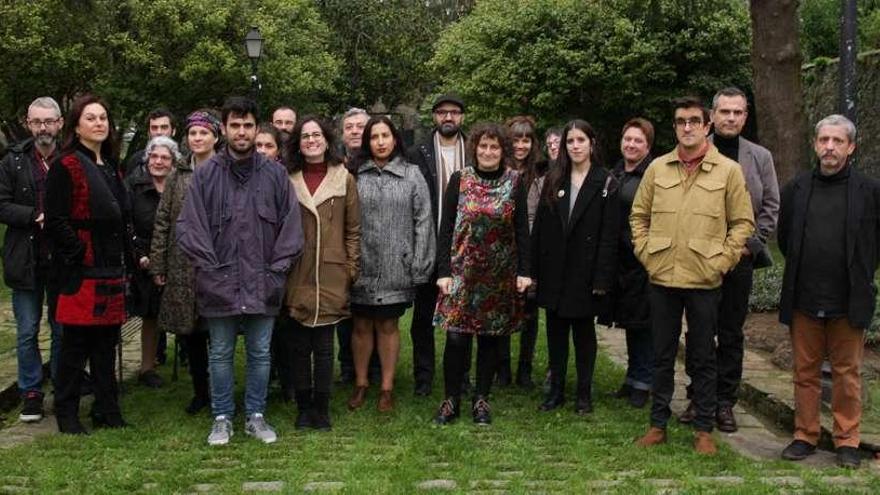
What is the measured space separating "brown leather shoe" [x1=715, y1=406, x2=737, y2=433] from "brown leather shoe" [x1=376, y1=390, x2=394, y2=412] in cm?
223

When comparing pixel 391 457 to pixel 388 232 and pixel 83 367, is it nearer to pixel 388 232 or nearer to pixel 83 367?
pixel 388 232

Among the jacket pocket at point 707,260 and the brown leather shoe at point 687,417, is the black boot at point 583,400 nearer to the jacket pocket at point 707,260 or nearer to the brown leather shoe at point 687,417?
the brown leather shoe at point 687,417

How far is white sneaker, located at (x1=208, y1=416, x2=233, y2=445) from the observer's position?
5684mm

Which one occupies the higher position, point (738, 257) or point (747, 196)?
point (747, 196)

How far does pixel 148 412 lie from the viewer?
6570 mm

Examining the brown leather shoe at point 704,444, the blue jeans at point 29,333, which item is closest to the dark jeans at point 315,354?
the blue jeans at point 29,333

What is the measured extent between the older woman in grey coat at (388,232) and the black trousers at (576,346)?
0.98m

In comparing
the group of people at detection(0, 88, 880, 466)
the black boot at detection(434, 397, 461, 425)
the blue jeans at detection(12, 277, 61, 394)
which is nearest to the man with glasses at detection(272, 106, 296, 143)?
the group of people at detection(0, 88, 880, 466)

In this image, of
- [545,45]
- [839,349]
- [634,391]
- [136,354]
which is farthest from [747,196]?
[545,45]

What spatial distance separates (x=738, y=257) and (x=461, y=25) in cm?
2204

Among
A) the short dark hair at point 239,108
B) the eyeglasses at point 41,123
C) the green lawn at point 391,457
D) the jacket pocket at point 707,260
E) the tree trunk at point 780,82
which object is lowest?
the green lawn at point 391,457

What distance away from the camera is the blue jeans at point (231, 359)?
5758 mm

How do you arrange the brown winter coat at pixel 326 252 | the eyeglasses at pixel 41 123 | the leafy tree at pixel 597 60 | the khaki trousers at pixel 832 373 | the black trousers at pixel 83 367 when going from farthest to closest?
1. the leafy tree at pixel 597 60
2. the eyeglasses at pixel 41 123
3. the brown winter coat at pixel 326 252
4. the black trousers at pixel 83 367
5. the khaki trousers at pixel 832 373

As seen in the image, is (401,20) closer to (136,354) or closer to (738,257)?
(136,354)
